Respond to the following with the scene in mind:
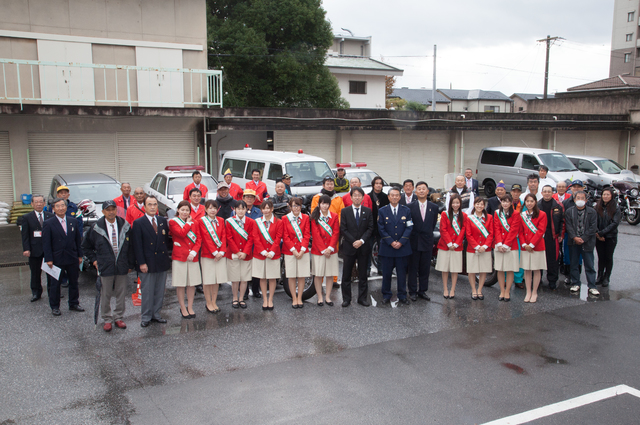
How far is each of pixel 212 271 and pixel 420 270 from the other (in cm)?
318

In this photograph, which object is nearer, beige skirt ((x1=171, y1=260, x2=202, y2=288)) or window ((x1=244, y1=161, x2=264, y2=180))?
beige skirt ((x1=171, y1=260, x2=202, y2=288))

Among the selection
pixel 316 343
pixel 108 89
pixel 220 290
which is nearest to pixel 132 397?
pixel 316 343

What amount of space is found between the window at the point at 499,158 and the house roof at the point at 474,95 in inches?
1687

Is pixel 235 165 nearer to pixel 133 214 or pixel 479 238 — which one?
pixel 133 214

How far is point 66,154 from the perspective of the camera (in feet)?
51.0

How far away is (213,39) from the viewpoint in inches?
1015

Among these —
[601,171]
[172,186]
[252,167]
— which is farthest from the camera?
[601,171]

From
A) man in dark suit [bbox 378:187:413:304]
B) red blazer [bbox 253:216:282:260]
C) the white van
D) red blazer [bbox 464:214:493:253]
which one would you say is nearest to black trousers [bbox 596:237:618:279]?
red blazer [bbox 464:214:493:253]

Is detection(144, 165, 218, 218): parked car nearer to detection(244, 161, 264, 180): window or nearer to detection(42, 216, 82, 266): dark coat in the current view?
detection(244, 161, 264, 180): window

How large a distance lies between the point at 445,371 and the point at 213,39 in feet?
78.8

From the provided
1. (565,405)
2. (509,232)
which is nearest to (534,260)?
(509,232)

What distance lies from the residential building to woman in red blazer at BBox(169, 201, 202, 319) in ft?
204

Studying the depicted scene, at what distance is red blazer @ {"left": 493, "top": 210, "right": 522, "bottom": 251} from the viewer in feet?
25.0

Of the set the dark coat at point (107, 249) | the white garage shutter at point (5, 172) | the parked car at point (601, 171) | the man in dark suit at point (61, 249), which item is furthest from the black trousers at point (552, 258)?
the white garage shutter at point (5, 172)
